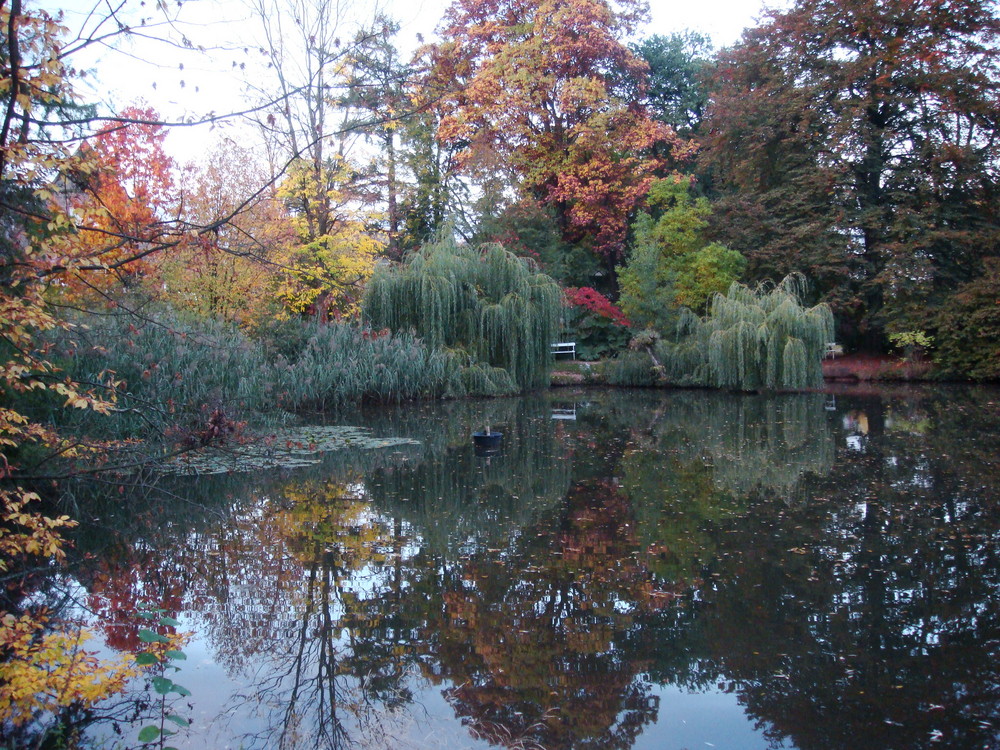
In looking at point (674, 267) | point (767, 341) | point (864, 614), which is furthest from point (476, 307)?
point (864, 614)

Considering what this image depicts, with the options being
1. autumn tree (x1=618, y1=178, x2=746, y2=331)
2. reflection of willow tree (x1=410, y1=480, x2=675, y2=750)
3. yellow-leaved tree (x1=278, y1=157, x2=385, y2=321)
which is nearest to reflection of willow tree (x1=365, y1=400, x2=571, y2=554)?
reflection of willow tree (x1=410, y1=480, x2=675, y2=750)

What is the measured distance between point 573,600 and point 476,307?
46.7ft

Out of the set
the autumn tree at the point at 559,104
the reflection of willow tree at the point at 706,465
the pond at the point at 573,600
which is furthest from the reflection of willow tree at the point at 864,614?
the autumn tree at the point at 559,104

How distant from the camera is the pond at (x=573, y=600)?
124 inches

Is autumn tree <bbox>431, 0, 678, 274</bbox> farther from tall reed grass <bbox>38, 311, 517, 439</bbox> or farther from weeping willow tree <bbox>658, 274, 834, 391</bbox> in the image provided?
tall reed grass <bbox>38, 311, 517, 439</bbox>

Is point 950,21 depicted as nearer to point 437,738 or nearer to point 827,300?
point 827,300

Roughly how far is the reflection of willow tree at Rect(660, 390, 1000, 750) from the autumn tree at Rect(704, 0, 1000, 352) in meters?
16.3

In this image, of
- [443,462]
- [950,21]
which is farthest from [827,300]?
[443,462]

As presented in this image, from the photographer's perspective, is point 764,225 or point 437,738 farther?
point 764,225

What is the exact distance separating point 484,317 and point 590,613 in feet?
46.2

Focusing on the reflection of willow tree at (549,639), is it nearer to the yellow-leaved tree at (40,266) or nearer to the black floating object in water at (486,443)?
the yellow-leaved tree at (40,266)

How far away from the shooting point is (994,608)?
163 inches

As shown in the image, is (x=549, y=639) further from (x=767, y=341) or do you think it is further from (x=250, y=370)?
(x=767, y=341)

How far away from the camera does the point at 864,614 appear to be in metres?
4.12
